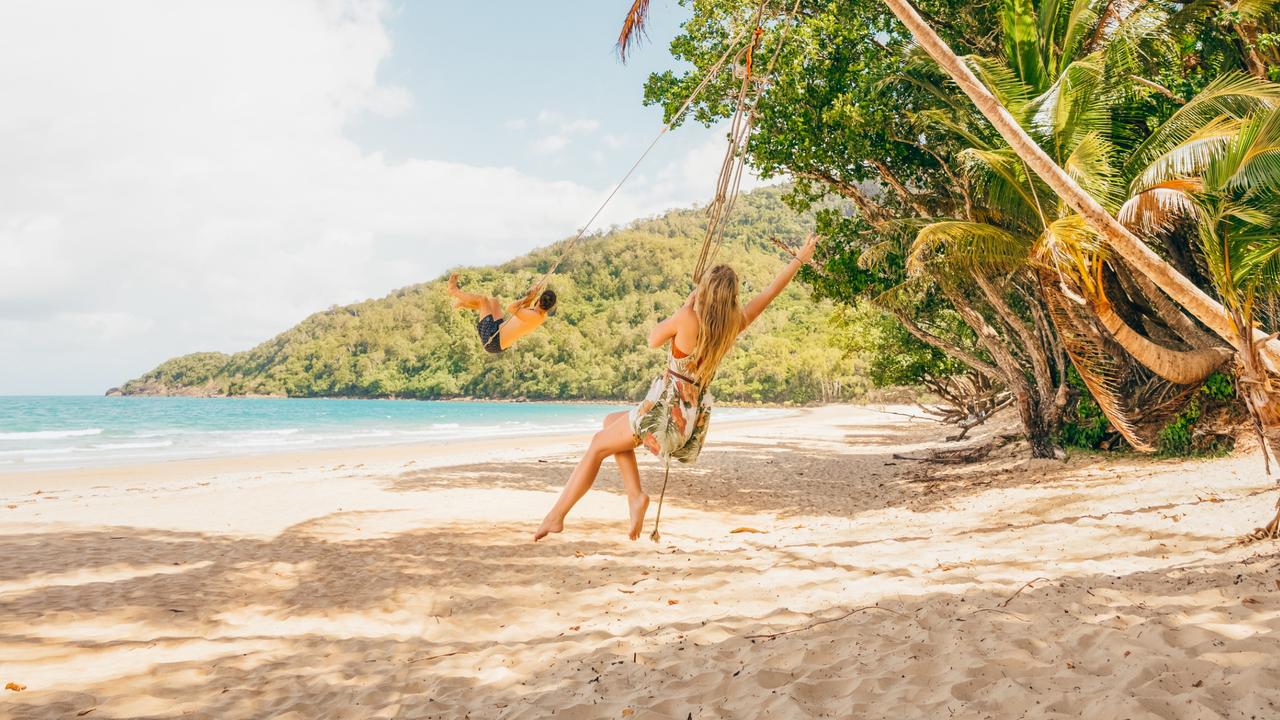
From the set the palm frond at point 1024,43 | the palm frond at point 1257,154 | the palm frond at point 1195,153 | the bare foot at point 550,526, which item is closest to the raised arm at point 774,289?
the bare foot at point 550,526

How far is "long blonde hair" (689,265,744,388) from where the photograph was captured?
3562mm

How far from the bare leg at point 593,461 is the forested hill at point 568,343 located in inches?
2150

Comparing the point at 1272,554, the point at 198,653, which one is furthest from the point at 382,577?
the point at 1272,554

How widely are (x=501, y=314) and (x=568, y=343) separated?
72047 millimetres

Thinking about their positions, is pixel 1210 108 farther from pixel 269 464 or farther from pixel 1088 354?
pixel 269 464

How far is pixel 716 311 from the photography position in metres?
3.56

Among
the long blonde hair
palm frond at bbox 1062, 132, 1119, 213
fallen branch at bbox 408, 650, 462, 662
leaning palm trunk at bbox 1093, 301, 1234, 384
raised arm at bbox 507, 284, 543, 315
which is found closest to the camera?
fallen branch at bbox 408, 650, 462, 662

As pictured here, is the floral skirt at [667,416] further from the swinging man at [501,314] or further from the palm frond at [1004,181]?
the palm frond at [1004,181]

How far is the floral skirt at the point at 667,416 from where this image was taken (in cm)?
371

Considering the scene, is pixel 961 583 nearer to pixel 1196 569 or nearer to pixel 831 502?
pixel 1196 569

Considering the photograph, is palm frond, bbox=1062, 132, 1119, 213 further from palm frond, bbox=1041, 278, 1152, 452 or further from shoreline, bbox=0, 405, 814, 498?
shoreline, bbox=0, 405, 814, 498

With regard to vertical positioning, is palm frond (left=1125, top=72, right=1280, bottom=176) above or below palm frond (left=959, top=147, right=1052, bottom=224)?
above

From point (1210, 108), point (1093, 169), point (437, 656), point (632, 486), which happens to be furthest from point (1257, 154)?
point (437, 656)

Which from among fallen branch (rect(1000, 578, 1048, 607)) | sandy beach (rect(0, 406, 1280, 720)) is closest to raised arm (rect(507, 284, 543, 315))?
sandy beach (rect(0, 406, 1280, 720))
